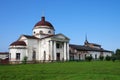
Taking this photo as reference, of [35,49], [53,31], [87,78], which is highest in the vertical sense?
[53,31]

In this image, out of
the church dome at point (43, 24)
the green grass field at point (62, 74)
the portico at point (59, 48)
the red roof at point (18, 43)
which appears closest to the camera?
the green grass field at point (62, 74)

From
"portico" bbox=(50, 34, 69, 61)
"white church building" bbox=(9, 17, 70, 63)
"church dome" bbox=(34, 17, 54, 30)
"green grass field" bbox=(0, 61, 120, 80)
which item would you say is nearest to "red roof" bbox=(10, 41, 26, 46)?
"white church building" bbox=(9, 17, 70, 63)

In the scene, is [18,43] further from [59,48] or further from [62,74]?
[62,74]

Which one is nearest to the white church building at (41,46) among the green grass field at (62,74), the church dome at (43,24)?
the church dome at (43,24)

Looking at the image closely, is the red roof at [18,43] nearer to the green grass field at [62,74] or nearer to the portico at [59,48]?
the portico at [59,48]

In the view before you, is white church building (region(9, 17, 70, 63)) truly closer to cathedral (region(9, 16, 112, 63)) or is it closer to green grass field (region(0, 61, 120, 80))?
cathedral (region(9, 16, 112, 63))

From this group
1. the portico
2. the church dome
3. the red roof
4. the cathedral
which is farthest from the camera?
the church dome

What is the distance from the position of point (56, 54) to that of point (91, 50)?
904 inches

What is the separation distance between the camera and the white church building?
55.8 metres

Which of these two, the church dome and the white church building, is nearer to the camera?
the white church building

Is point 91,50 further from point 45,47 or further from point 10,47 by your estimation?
point 10,47

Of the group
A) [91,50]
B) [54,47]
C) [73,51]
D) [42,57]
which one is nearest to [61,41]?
[54,47]

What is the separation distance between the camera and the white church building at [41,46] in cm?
5584

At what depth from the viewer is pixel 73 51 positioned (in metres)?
71.4
